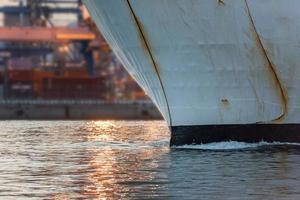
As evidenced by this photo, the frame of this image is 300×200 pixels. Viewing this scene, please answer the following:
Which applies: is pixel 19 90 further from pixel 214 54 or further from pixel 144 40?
pixel 214 54

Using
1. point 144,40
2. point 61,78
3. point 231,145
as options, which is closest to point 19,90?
point 61,78

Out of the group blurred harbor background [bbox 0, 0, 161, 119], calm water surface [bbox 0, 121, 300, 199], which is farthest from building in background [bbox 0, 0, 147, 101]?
calm water surface [bbox 0, 121, 300, 199]

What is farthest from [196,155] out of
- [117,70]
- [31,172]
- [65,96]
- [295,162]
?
[117,70]

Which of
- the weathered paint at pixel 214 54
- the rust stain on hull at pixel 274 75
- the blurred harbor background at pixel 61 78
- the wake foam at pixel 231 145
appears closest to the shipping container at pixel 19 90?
the blurred harbor background at pixel 61 78

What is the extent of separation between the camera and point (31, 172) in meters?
31.5

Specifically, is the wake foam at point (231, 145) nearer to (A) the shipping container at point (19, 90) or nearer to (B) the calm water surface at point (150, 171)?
(B) the calm water surface at point (150, 171)

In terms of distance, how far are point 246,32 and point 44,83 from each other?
8821cm

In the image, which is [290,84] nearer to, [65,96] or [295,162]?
[295,162]

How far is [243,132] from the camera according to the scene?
38.0 metres

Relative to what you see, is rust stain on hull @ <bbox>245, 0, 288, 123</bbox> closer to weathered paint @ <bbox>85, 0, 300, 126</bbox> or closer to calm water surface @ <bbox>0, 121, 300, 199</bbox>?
weathered paint @ <bbox>85, 0, 300, 126</bbox>

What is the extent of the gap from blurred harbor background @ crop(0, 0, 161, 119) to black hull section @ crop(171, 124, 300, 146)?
214 ft

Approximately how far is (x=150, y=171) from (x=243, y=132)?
24.2ft

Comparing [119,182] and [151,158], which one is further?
[151,158]

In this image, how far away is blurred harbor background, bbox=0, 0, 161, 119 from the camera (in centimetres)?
10612
